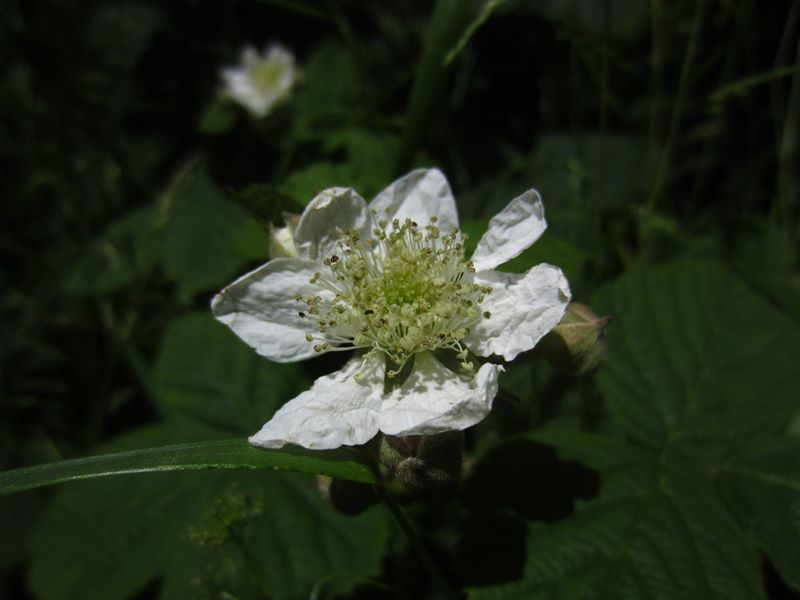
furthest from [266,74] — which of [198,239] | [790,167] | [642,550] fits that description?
[642,550]

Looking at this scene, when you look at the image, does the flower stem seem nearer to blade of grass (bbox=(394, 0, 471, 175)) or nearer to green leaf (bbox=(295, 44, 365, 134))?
blade of grass (bbox=(394, 0, 471, 175))

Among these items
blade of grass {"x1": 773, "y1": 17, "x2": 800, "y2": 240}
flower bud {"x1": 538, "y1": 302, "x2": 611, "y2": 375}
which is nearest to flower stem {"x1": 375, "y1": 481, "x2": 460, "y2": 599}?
flower bud {"x1": 538, "y1": 302, "x2": 611, "y2": 375}

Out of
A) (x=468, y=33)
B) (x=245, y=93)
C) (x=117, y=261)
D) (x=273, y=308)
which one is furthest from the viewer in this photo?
(x=245, y=93)

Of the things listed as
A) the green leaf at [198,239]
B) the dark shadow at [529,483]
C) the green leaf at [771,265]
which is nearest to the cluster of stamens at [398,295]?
the dark shadow at [529,483]

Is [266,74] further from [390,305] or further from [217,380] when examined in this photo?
[390,305]

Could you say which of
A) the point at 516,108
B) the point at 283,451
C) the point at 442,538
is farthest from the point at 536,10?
the point at 283,451

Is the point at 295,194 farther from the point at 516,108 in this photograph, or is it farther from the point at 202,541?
the point at 516,108

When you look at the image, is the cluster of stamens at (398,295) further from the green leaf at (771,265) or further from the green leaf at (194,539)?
the green leaf at (771,265)
